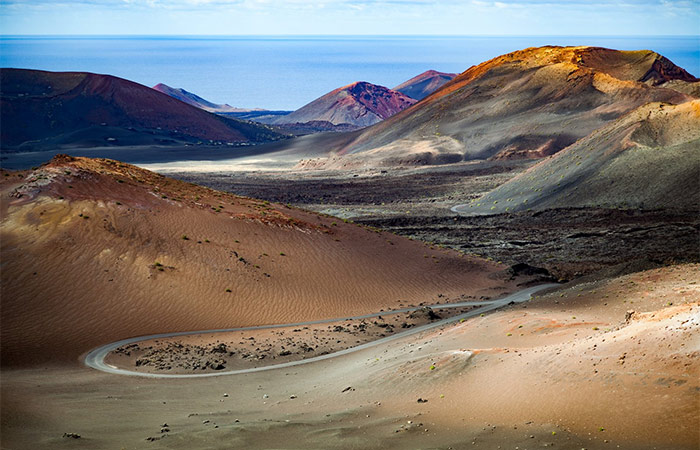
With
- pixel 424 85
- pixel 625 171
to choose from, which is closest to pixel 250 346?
pixel 625 171

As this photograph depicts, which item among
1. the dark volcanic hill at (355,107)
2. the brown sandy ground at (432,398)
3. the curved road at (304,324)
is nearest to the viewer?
the brown sandy ground at (432,398)

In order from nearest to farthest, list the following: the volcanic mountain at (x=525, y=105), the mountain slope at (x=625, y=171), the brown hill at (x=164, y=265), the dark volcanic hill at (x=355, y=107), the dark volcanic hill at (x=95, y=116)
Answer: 1. the brown hill at (x=164, y=265)
2. the mountain slope at (x=625, y=171)
3. the volcanic mountain at (x=525, y=105)
4. the dark volcanic hill at (x=95, y=116)
5. the dark volcanic hill at (x=355, y=107)

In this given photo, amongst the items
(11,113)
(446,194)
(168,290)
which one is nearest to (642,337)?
(168,290)

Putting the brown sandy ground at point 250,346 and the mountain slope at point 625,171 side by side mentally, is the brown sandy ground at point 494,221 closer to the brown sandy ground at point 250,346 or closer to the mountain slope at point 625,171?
the mountain slope at point 625,171

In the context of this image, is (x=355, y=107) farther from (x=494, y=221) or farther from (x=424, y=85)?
(x=494, y=221)

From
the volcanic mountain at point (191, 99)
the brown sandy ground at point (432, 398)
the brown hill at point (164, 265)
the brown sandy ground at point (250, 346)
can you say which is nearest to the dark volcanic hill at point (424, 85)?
the volcanic mountain at point (191, 99)

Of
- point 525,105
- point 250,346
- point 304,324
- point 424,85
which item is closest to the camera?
point 250,346

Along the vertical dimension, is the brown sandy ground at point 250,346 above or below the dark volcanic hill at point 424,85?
below
